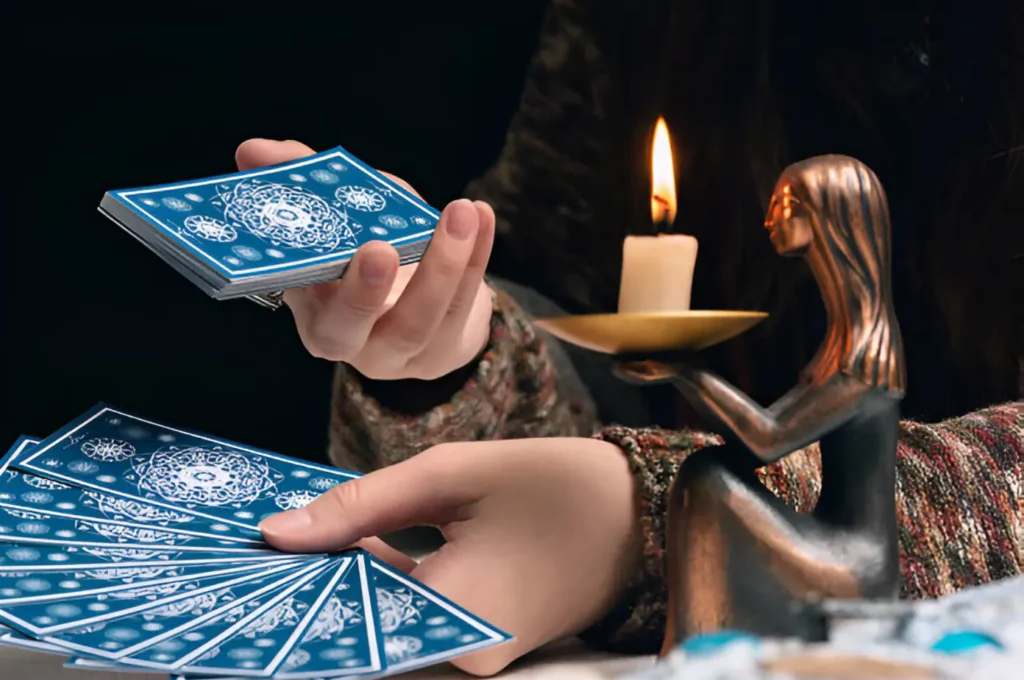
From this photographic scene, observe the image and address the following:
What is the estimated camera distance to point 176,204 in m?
0.63

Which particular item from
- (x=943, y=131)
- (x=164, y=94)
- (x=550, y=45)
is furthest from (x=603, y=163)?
(x=164, y=94)

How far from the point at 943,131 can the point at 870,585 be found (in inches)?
31.7

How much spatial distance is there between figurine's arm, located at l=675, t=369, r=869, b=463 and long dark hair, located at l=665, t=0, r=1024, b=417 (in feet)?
2.27

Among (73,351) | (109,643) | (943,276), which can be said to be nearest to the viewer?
(109,643)

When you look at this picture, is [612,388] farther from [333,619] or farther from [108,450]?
[333,619]

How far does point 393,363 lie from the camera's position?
2.40ft

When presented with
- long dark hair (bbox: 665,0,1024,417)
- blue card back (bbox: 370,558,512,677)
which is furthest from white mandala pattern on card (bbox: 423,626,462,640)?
long dark hair (bbox: 665,0,1024,417)

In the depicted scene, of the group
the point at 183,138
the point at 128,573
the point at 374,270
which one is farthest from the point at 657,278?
the point at 183,138

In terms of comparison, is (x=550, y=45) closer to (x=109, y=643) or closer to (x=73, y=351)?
(x=73, y=351)

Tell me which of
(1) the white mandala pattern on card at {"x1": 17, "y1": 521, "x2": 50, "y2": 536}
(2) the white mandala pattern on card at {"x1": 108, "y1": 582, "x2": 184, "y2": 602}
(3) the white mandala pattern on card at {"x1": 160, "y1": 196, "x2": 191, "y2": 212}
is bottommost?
(2) the white mandala pattern on card at {"x1": 108, "y1": 582, "x2": 184, "y2": 602}

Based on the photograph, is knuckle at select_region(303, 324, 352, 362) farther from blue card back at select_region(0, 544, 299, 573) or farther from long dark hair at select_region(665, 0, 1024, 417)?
long dark hair at select_region(665, 0, 1024, 417)

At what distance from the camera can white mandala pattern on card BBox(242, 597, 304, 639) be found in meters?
0.45

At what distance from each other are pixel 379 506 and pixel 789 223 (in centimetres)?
26

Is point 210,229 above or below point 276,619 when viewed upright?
above
